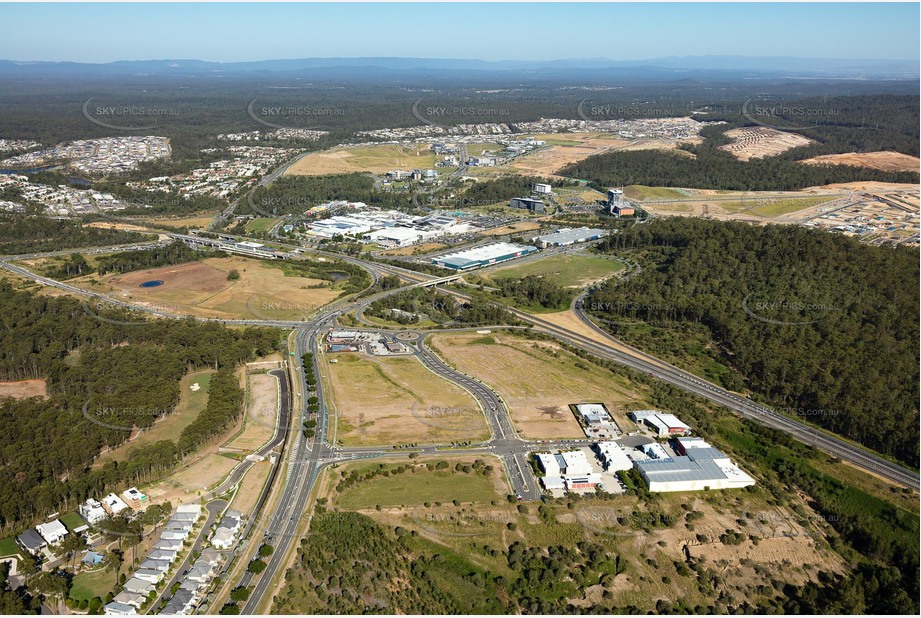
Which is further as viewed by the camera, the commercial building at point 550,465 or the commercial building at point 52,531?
the commercial building at point 550,465

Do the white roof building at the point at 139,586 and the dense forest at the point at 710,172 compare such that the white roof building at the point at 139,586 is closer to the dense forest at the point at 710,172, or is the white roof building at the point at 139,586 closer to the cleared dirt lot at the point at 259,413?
the cleared dirt lot at the point at 259,413

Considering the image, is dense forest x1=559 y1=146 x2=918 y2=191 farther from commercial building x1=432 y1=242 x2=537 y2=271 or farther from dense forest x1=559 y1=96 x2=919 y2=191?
commercial building x1=432 y1=242 x2=537 y2=271

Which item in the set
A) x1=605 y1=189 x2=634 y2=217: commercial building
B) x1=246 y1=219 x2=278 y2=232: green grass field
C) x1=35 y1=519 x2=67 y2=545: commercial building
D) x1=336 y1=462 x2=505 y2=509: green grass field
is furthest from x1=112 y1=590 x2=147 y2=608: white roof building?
x1=605 y1=189 x2=634 y2=217: commercial building

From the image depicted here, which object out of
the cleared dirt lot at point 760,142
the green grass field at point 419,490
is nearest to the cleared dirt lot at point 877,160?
the cleared dirt lot at point 760,142

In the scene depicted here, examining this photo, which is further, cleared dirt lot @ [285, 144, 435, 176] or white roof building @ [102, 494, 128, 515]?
cleared dirt lot @ [285, 144, 435, 176]

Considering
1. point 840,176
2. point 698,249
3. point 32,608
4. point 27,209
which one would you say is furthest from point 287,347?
point 840,176

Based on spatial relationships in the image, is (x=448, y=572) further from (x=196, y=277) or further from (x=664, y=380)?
(x=196, y=277)
